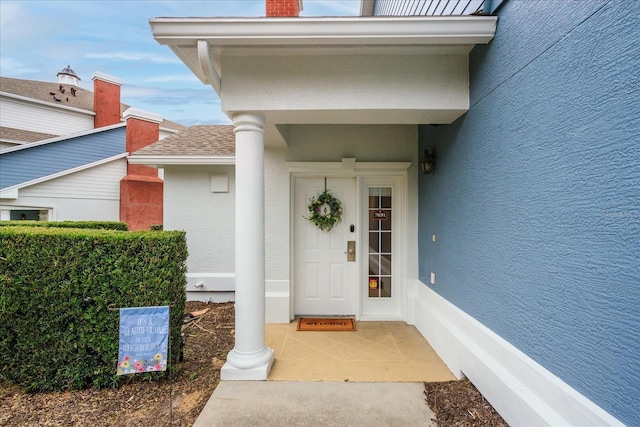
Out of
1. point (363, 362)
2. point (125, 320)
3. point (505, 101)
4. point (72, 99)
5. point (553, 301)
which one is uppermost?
point (72, 99)

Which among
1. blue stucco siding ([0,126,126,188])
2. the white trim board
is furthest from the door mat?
blue stucco siding ([0,126,126,188])

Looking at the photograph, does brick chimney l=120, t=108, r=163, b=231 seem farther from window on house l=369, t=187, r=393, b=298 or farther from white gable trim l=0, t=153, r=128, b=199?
window on house l=369, t=187, r=393, b=298

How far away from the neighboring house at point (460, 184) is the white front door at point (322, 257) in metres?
0.02

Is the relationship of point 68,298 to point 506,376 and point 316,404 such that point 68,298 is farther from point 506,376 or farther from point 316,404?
point 506,376

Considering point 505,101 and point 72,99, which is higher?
point 72,99

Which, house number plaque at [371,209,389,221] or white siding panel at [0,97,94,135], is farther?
white siding panel at [0,97,94,135]

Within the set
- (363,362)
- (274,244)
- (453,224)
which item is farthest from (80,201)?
(453,224)

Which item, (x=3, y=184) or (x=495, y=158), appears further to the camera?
(x=3, y=184)

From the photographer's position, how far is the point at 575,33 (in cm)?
168

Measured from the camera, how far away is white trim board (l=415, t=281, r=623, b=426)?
1.68 meters

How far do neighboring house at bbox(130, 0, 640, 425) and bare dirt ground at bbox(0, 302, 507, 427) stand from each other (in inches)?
8.1

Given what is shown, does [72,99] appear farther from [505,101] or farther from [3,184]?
[505,101]

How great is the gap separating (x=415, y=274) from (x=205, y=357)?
3.04 meters

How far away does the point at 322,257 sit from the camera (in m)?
4.70
